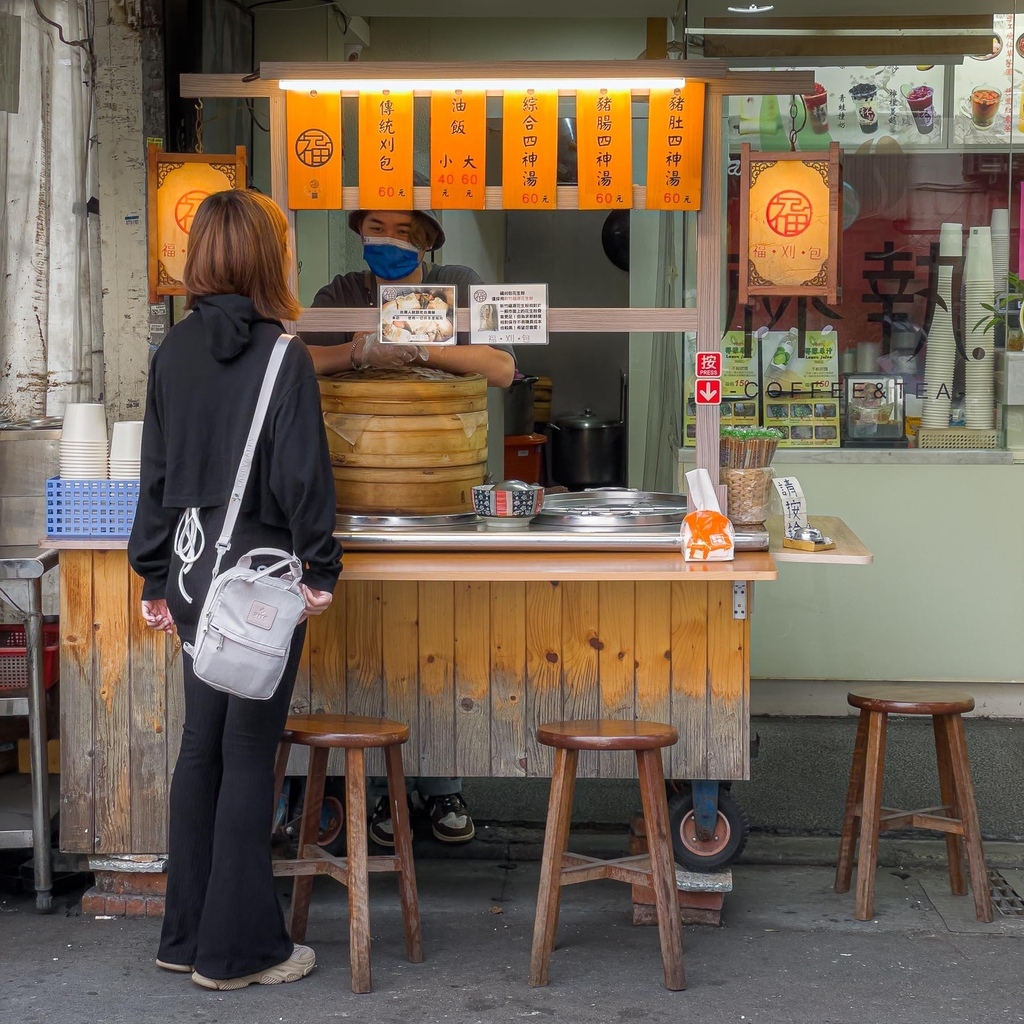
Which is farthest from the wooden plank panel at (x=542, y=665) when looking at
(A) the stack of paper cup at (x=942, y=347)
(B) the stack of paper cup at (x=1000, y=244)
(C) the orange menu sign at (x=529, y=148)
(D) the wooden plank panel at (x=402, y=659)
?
(B) the stack of paper cup at (x=1000, y=244)

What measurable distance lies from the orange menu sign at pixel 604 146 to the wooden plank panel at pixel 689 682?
1.21 metres

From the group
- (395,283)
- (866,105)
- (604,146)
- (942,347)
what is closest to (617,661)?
(395,283)

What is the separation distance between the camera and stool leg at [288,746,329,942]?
13.7ft

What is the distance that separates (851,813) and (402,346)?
211 cm

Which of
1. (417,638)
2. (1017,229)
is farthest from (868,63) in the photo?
(417,638)

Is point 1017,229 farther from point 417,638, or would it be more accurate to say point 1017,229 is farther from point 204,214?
point 204,214

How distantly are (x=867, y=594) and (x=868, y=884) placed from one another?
8.14 feet

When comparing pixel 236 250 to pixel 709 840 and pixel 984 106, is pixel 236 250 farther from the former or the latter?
pixel 984 106

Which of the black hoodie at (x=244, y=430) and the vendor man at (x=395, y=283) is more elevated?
the vendor man at (x=395, y=283)

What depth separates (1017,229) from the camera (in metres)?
6.44

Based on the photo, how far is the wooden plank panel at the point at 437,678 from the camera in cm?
445

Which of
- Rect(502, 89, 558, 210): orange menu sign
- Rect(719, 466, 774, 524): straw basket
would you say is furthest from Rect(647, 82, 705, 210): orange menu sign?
Rect(719, 466, 774, 524): straw basket

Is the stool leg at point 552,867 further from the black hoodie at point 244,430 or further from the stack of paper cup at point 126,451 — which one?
the stack of paper cup at point 126,451

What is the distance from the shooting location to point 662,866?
3.87 m
